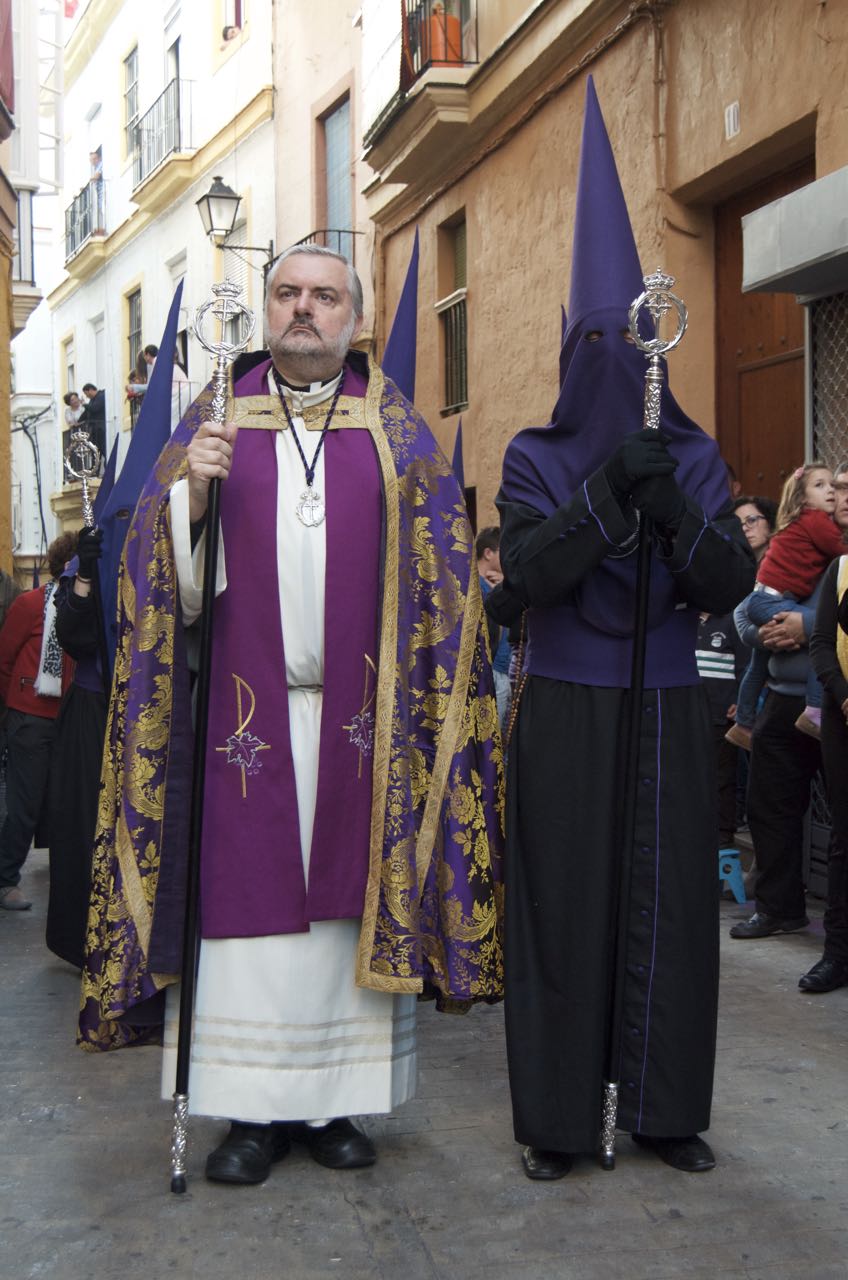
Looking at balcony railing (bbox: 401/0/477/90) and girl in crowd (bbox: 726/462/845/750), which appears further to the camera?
balcony railing (bbox: 401/0/477/90)

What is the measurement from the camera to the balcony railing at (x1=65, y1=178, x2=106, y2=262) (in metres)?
26.6

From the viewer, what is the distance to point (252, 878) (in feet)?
12.1

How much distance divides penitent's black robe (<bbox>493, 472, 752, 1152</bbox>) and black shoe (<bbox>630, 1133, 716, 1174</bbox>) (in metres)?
0.06

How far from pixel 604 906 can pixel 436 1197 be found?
2.43 feet

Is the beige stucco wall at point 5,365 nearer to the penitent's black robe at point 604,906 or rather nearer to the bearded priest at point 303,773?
the bearded priest at point 303,773

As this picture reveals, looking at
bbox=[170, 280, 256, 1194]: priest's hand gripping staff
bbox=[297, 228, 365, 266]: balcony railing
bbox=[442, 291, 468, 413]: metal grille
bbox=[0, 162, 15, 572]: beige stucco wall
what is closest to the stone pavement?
bbox=[170, 280, 256, 1194]: priest's hand gripping staff

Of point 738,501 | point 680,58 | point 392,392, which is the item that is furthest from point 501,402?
point 392,392

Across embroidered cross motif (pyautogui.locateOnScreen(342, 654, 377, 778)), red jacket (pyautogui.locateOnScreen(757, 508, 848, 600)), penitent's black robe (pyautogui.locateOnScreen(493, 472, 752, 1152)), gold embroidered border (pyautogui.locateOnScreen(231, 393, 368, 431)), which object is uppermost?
gold embroidered border (pyautogui.locateOnScreen(231, 393, 368, 431))

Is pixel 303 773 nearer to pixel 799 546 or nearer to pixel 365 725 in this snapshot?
pixel 365 725

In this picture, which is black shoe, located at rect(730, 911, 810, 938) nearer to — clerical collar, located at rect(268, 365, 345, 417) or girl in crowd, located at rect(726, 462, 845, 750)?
girl in crowd, located at rect(726, 462, 845, 750)

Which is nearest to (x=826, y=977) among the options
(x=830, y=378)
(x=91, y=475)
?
(x=91, y=475)

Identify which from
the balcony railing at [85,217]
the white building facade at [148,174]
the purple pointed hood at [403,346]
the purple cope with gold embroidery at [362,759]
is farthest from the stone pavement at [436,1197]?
the balcony railing at [85,217]

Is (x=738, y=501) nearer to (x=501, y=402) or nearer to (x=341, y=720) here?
(x=341, y=720)

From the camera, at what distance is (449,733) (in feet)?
12.4
